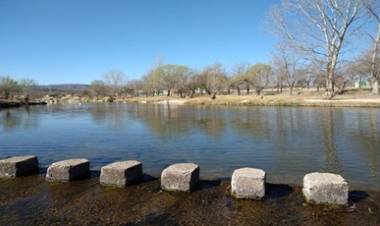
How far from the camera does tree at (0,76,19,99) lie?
117 m

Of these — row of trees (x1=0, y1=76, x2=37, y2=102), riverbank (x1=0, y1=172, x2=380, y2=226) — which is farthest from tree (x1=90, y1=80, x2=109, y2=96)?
riverbank (x1=0, y1=172, x2=380, y2=226)

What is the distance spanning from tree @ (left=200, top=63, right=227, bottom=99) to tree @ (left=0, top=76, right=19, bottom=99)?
2773 inches

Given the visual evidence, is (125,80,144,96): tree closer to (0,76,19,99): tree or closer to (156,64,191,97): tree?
(156,64,191,97): tree

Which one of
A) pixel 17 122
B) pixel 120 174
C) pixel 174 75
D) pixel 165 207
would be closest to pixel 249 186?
pixel 165 207

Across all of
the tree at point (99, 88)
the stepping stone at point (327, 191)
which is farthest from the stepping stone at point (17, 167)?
the tree at point (99, 88)

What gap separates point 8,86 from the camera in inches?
4628

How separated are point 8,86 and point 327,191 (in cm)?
13062

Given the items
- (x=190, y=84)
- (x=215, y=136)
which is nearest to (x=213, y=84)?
(x=190, y=84)

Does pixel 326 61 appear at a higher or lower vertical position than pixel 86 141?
higher

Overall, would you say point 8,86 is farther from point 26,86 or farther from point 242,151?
point 242,151

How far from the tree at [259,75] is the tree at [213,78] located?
966cm

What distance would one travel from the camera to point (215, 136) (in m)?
19.1

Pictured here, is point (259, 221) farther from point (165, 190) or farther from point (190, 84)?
point (190, 84)

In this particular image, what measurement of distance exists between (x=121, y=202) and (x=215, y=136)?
39.8ft
